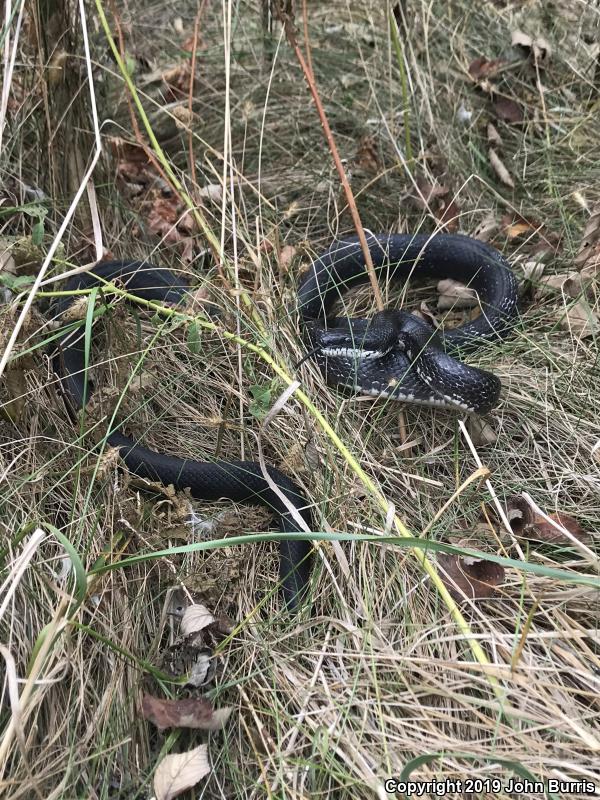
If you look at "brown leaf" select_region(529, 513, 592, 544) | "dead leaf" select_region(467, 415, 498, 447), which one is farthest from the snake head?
"brown leaf" select_region(529, 513, 592, 544)

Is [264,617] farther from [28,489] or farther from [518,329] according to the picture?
[518,329]

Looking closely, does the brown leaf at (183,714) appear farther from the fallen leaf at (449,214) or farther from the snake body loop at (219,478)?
the fallen leaf at (449,214)

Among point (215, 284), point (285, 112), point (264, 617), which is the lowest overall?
point (264, 617)

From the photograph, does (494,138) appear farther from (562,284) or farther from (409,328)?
(409,328)

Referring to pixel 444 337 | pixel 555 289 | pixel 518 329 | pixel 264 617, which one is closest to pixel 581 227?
pixel 555 289

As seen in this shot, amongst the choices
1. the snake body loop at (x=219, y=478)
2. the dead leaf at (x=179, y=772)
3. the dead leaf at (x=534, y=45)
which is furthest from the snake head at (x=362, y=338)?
the dead leaf at (x=534, y=45)

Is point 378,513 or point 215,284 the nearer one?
point 378,513
